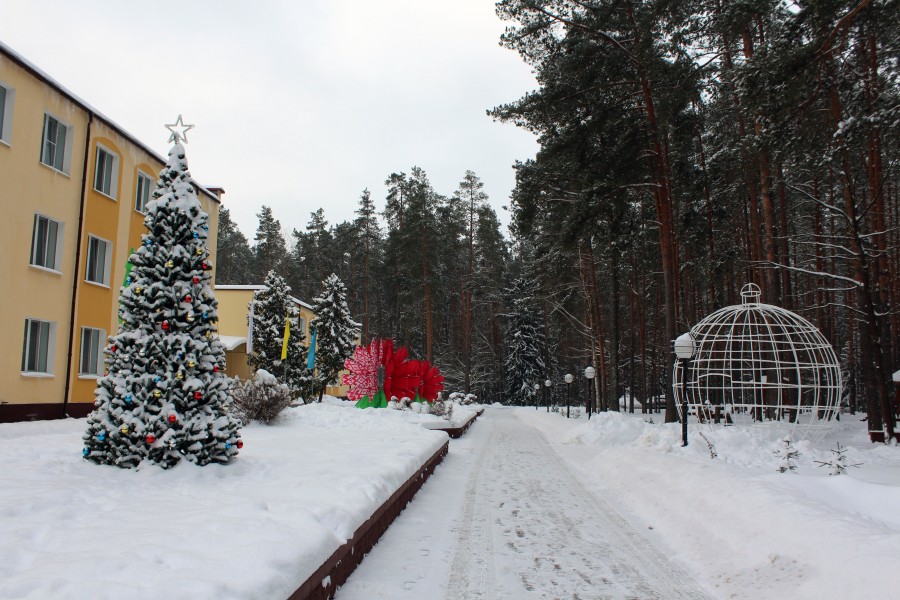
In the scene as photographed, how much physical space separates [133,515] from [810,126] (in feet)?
39.8

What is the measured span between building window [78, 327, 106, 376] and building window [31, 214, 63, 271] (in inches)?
81.2

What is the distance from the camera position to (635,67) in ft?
52.5

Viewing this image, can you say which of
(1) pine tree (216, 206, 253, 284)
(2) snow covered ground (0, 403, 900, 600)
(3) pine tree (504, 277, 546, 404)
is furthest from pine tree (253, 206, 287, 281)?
(2) snow covered ground (0, 403, 900, 600)

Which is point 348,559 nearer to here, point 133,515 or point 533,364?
point 133,515

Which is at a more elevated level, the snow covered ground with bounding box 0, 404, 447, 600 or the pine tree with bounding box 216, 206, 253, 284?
the pine tree with bounding box 216, 206, 253, 284

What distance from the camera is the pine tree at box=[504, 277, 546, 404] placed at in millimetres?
55031

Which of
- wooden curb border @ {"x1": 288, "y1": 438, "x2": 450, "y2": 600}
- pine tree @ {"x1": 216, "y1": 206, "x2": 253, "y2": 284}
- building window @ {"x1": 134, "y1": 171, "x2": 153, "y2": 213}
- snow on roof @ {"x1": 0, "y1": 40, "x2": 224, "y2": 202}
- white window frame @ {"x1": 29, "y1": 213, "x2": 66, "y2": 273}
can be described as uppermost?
pine tree @ {"x1": 216, "y1": 206, "x2": 253, "y2": 284}

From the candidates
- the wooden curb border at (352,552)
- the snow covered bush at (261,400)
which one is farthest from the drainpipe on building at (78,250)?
→ the wooden curb border at (352,552)

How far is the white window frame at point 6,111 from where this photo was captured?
12.8 metres

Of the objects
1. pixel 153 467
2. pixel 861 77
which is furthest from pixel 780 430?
pixel 153 467

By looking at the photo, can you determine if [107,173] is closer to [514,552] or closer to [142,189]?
[142,189]

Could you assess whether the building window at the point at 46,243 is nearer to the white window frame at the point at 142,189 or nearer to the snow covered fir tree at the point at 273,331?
the white window frame at the point at 142,189

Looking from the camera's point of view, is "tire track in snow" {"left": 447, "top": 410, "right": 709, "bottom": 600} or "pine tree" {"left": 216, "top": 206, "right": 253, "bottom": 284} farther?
"pine tree" {"left": 216, "top": 206, "right": 253, "bottom": 284}

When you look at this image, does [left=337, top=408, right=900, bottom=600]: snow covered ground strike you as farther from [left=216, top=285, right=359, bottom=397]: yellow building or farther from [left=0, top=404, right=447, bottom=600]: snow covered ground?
[left=216, top=285, right=359, bottom=397]: yellow building
